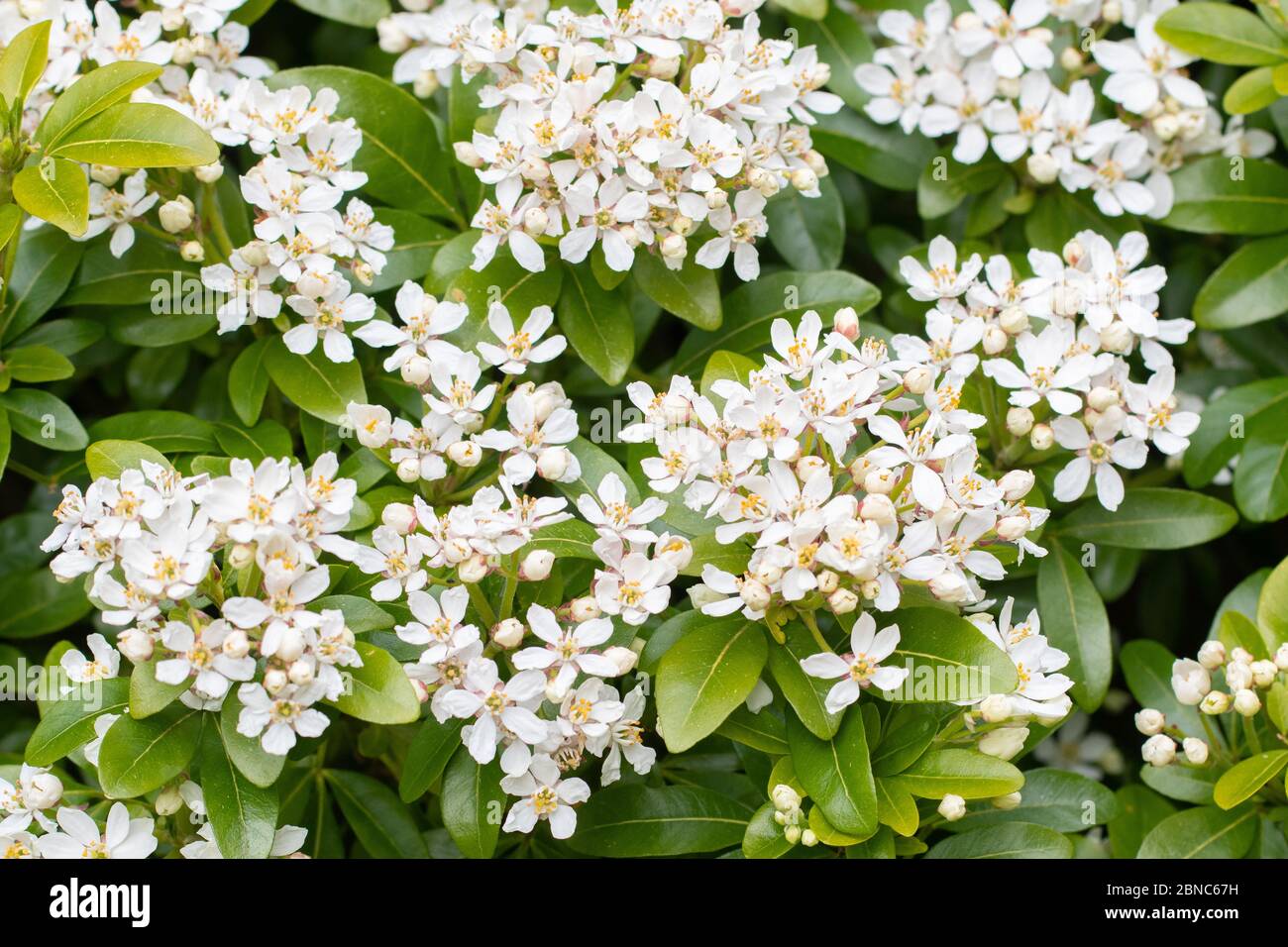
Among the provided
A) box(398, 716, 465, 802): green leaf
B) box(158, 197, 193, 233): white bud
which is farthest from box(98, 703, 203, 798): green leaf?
box(158, 197, 193, 233): white bud

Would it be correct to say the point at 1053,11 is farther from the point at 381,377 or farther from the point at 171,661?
the point at 171,661

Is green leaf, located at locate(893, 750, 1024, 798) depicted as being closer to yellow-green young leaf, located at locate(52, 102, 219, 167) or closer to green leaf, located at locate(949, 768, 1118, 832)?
green leaf, located at locate(949, 768, 1118, 832)

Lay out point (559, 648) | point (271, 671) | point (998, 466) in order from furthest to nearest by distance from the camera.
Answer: point (998, 466) < point (559, 648) < point (271, 671)

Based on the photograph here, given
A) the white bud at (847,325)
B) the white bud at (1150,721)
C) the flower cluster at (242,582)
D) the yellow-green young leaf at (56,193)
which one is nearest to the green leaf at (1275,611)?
the white bud at (1150,721)

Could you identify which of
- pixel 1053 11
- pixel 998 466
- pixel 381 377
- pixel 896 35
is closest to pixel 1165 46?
pixel 1053 11

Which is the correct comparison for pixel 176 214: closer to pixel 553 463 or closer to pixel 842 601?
pixel 553 463

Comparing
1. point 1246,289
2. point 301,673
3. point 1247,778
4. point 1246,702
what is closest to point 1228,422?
point 1246,289
